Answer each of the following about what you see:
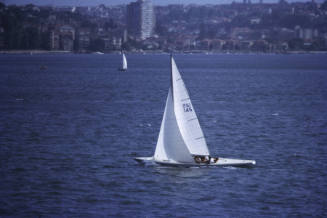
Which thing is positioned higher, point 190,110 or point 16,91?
point 190,110

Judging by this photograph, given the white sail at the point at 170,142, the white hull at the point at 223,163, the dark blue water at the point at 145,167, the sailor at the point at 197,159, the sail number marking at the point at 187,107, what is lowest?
the dark blue water at the point at 145,167

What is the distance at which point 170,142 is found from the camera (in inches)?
1537

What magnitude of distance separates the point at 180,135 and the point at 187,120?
0.87 m

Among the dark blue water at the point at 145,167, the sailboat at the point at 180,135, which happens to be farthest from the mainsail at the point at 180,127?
the dark blue water at the point at 145,167

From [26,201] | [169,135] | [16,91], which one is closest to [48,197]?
[26,201]

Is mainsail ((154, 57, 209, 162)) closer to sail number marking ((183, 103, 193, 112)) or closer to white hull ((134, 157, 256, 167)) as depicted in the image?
sail number marking ((183, 103, 193, 112))

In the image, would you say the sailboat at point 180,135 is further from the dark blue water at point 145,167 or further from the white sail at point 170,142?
the dark blue water at point 145,167

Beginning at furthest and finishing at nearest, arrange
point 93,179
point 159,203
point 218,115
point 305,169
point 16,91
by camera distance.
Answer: point 16,91, point 218,115, point 305,169, point 93,179, point 159,203

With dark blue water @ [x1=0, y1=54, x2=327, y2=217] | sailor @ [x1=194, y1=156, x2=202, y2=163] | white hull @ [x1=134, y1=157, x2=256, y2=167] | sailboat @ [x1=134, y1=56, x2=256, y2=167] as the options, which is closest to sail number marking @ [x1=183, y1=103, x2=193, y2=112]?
sailboat @ [x1=134, y1=56, x2=256, y2=167]

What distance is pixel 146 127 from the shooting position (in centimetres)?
5725

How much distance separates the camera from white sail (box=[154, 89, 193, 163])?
38531 millimetres

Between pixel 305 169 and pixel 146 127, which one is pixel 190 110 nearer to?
pixel 305 169

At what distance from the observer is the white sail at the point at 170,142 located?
38.5m

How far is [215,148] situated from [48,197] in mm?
15937
